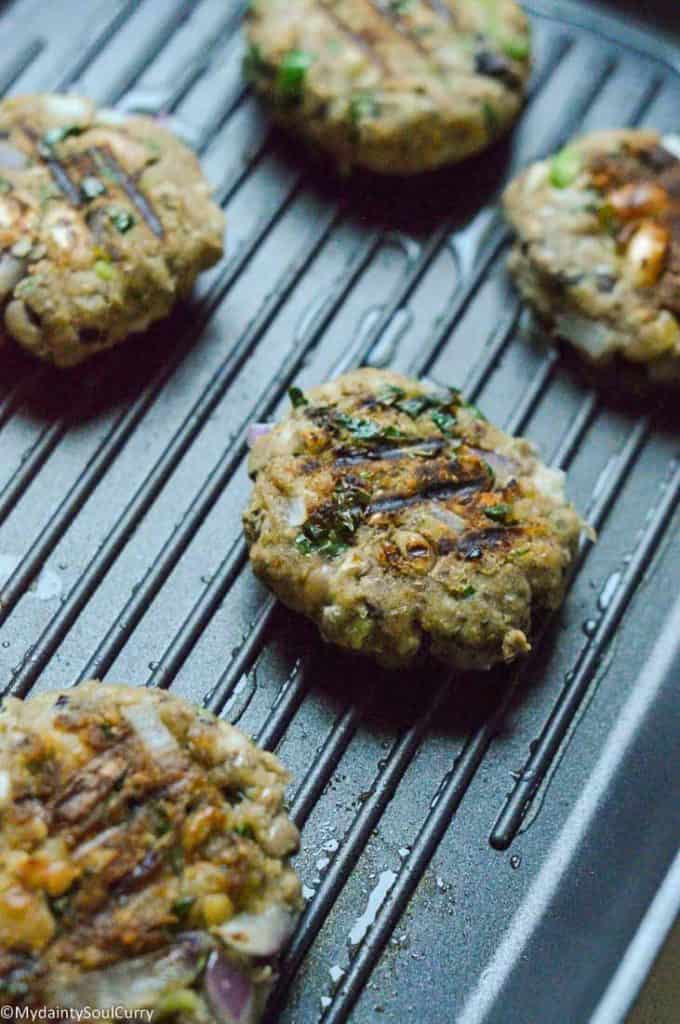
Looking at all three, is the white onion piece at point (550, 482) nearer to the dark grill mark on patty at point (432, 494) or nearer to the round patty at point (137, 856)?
the dark grill mark on patty at point (432, 494)

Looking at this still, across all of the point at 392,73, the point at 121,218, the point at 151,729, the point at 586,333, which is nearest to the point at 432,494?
the point at 586,333

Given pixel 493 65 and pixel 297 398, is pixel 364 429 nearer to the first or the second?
pixel 297 398

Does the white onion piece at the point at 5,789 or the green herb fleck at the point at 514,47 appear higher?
the green herb fleck at the point at 514,47

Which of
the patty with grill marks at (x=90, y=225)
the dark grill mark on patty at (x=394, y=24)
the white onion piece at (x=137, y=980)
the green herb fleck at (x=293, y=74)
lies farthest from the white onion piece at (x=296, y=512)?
the dark grill mark on patty at (x=394, y=24)

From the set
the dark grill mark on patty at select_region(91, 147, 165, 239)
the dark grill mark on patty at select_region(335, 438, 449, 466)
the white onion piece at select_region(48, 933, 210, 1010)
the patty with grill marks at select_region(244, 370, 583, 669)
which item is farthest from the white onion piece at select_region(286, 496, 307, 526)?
the white onion piece at select_region(48, 933, 210, 1010)

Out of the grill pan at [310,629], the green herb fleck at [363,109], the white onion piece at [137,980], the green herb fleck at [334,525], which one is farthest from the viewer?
the green herb fleck at [363,109]

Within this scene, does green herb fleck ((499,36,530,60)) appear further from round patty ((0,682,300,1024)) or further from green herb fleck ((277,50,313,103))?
round patty ((0,682,300,1024))

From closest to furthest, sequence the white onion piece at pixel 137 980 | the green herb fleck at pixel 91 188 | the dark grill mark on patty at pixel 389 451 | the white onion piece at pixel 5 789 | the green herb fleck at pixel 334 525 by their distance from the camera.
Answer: the white onion piece at pixel 137 980 → the white onion piece at pixel 5 789 → the green herb fleck at pixel 334 525 → the dark grill mark on patty at pixel 389 451 → the green herb fleck at pixel 91 188

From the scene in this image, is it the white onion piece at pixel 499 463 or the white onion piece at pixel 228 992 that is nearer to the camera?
the white onion piece at pixel 228 992
